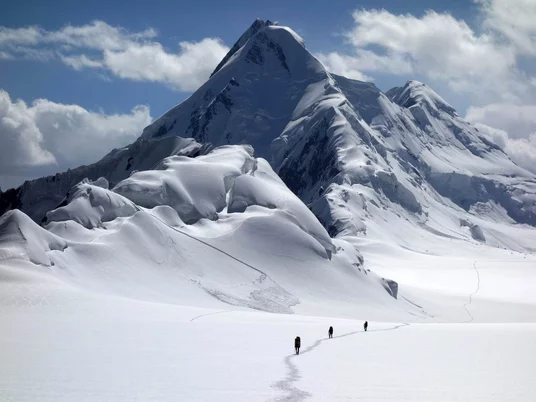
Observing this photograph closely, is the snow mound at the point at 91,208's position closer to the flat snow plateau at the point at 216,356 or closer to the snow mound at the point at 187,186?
the snow mound at the point at 187,186

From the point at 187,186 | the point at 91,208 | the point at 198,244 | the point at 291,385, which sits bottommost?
the point at 291,385

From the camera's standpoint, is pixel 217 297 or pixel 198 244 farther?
pixel 198 244

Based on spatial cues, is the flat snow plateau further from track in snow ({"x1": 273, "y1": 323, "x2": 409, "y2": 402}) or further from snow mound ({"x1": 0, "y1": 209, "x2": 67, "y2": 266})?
snow mound ({"x1": 0, "y1": 209, "x2": 67, "y2": 266})

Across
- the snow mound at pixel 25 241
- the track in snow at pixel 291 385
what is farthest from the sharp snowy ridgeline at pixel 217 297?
the snow mound at pixel 25 241

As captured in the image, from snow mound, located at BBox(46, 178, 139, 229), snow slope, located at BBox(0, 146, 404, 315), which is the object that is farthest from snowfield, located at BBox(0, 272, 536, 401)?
snow mound, located at BBox(46, 178, 139, 229)

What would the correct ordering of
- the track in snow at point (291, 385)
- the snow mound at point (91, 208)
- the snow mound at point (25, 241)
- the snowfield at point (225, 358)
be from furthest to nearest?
the snow mound at point (91, 208) < the snow mound at point (25, 241) < the snowfield at point (225, 358) < the track in snow at point (291, 385)

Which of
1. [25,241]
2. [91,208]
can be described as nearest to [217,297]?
[25,241]

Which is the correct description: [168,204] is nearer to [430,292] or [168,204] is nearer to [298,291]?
[298,291]

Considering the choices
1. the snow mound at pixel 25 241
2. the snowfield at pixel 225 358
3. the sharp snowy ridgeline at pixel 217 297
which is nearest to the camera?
the snowfield at pixel 225 358

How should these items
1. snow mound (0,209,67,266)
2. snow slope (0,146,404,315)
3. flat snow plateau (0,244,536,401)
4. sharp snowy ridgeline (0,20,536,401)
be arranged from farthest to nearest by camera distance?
snow slope (0,146,404,315) < snow mound (0,209,67,266) < sharp snowy ridgeline (0,20,536,401) < flat snow plateau (0,244,536,401)

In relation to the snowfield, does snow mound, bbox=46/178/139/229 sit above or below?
above

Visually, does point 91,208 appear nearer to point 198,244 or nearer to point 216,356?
point 198,244

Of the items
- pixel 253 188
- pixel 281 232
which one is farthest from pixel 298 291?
pixel 253 188

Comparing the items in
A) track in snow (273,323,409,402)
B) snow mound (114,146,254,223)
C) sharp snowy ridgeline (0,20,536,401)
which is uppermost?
snow mound (114,146,254,223)
